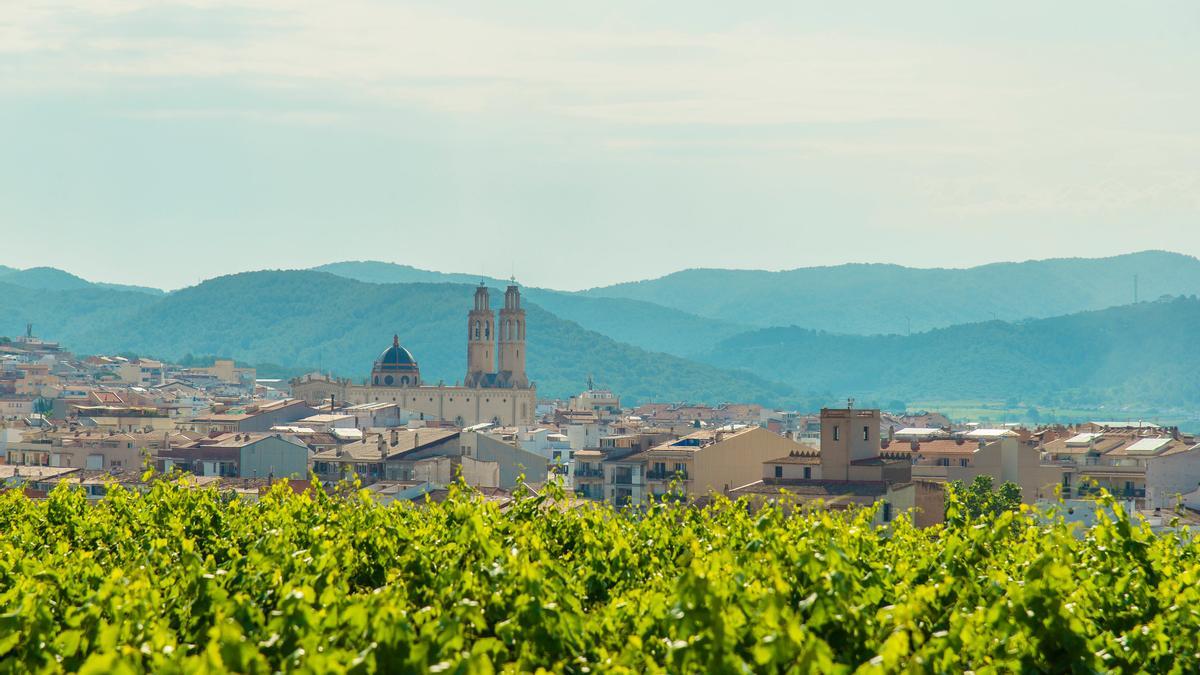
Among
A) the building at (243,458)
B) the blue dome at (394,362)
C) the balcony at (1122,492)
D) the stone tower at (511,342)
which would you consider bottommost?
the balcony at (1122,492)

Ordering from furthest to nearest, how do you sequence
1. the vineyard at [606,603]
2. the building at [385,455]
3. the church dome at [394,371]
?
1. the church dome at [394,371]
2. the building at [385,455]
3. the vineyard at [606,603]

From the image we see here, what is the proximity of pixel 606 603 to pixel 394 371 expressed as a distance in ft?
481

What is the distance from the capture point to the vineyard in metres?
14.3

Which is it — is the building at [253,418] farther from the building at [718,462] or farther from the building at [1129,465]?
the building at [1129,465]

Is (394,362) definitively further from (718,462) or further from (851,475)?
(851,475)

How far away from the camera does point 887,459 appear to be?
60469 millimetres

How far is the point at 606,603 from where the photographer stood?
2228 cm

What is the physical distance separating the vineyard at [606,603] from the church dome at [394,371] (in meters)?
141

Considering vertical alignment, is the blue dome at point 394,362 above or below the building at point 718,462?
above

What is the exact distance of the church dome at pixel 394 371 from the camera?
16750cm

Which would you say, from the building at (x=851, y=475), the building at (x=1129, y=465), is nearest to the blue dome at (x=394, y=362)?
the building at (x=1129, y=465)

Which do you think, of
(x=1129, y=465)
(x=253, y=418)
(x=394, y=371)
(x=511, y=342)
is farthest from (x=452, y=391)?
(x=1129, y=465)

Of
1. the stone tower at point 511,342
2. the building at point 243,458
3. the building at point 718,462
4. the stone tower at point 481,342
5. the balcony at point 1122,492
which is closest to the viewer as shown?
the building at point 718,462

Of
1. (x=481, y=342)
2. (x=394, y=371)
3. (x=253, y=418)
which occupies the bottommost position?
(x=253, y=418)
